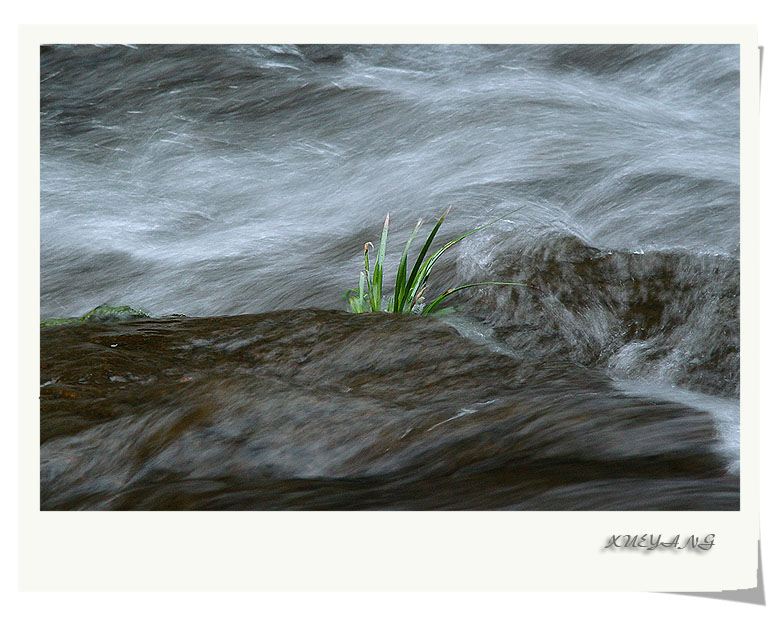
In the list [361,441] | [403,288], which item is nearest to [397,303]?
[403,288]

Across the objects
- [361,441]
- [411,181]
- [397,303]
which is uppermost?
[411,181]

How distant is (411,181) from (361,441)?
1.52m

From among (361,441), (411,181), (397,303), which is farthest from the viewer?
(411,181)

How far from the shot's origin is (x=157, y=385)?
2.49m

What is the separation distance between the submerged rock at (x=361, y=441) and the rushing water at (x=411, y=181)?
47 cm

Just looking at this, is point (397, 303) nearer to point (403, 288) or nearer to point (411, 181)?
point (403, 288)

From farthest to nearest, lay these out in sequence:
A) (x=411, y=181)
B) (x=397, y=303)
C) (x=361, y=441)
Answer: (x=411, y=181) → (x=397, y=303) → (x=361, y=441)

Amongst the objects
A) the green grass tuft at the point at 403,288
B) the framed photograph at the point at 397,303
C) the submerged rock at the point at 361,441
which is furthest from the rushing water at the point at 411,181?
the submerged rock at the point at 361,441

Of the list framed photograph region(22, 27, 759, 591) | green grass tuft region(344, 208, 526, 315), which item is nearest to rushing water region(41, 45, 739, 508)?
framed photograph region(22, 27, 759, 591)

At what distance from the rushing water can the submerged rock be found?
47 cm

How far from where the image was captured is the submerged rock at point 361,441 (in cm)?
225

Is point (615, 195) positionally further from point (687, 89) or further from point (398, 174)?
point (398, 174)

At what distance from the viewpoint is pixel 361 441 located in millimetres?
2320

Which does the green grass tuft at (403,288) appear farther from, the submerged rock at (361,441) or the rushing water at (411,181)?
the submerged rock at (361,441)
